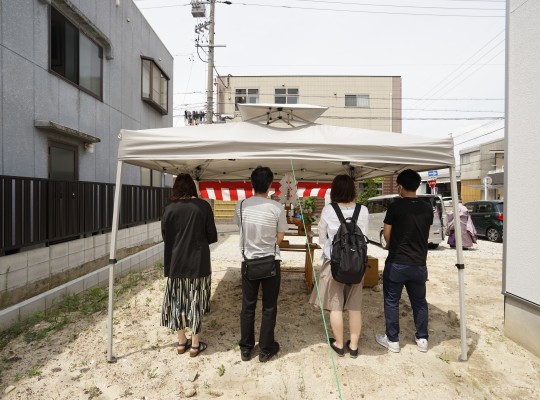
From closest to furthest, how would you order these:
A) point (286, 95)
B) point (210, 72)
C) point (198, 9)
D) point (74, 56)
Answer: point (74, 56), point (210, 72), point (198, 9), point (286, 95)

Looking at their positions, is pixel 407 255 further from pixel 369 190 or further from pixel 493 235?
pixel 369 190

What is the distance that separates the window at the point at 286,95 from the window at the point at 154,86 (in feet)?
31.5

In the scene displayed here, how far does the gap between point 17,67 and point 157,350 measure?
15.3ft

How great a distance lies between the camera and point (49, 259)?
14.3 ft

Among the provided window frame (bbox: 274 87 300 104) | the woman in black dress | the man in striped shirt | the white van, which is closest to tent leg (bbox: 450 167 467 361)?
the man in striped shirt

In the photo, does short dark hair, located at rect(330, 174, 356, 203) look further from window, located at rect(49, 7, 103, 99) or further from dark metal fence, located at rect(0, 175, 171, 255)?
window, located at rect(49, 7, 103, 99)

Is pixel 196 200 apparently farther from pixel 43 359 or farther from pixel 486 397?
pixel 486 397

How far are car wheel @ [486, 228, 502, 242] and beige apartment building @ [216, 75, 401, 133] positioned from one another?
32.1ft

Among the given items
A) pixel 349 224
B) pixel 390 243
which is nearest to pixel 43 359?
pixel 349 224

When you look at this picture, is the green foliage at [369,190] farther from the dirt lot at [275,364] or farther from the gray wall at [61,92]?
the dirt lot at [275,364]

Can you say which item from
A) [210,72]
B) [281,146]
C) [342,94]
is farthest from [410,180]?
[342,94]

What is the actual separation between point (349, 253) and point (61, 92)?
592 centimetres

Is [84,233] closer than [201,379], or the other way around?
[201,379]

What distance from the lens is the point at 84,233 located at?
5234mm
